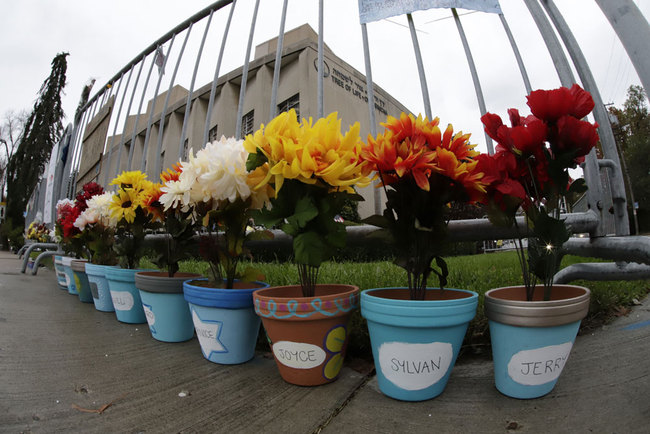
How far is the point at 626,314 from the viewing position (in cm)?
156

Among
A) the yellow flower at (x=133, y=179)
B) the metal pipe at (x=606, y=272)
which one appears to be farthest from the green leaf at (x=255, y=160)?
the metal pipe at (x=606, y=272)

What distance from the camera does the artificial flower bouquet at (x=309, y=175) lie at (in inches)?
36.9

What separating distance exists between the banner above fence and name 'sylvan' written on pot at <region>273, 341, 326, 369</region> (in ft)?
5.07

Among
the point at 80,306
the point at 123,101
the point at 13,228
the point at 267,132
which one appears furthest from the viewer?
the point at 13,228

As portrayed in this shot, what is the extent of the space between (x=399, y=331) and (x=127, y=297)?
157 centimetres

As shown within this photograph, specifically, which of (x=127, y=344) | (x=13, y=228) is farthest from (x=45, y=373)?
(x=13, y=228)

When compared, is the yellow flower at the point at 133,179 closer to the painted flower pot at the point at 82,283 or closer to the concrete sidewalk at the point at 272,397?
the concrete sidewalk at the point at 272,397

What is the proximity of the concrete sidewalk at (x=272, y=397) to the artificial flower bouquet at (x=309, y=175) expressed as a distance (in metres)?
0.39

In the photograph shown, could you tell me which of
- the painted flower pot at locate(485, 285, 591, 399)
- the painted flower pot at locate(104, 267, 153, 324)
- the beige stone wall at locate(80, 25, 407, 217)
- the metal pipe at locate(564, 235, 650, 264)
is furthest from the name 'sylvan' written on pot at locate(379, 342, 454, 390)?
the beige stone wall at locate(80, 25, 407, 217)

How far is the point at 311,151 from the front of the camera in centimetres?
95

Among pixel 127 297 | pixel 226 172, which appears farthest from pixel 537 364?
pixel 127 297

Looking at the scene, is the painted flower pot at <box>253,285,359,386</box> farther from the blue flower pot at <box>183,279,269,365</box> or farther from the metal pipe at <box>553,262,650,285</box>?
the metal pipe at <box>553,262,650,285</box>

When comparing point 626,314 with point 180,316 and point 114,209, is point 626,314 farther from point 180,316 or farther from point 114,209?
point 114,209

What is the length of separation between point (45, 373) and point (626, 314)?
2.32 metres
